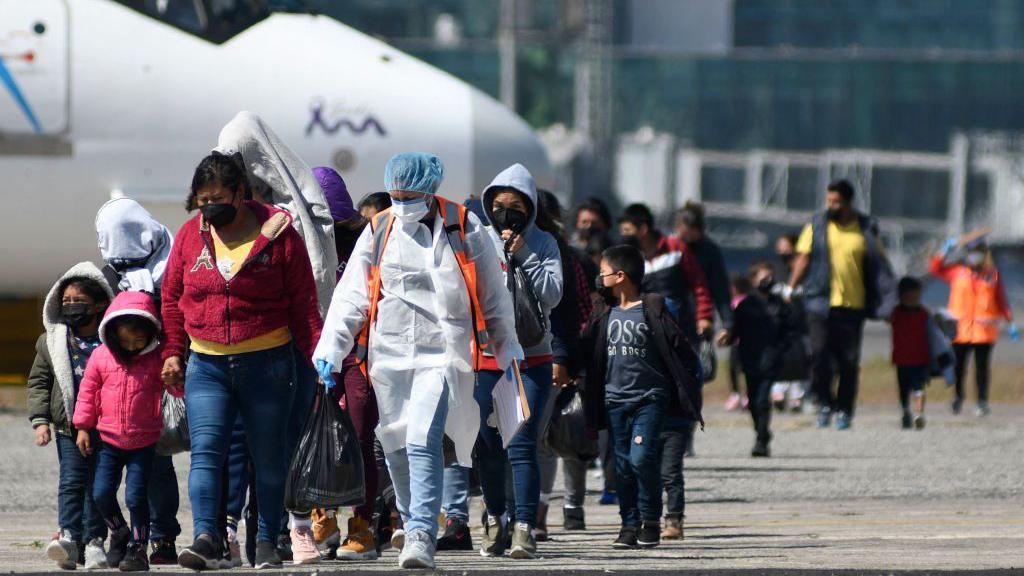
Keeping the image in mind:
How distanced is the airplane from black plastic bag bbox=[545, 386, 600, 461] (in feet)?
15.2

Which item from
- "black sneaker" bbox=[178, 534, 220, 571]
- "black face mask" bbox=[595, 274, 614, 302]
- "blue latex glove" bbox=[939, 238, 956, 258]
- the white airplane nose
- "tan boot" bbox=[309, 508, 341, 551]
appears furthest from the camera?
"blue latex glove" bbox=[939, 238, 956, 258]

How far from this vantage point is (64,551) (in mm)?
7402

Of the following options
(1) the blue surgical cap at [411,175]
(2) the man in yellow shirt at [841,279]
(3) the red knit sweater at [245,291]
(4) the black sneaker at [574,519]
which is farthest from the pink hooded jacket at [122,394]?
(2) the man in yellow shirt at [841,279]

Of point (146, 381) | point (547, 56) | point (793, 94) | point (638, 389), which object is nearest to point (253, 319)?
point (146, 381)

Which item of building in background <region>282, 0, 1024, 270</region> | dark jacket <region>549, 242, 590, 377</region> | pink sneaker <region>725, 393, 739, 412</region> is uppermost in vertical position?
building in background <region>282, 0, 1024, 270</region>

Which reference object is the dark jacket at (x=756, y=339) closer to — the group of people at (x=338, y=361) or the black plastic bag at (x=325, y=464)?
the group of people at (x=338, y=361)

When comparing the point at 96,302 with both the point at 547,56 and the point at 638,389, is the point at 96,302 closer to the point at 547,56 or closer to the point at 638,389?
the point at 638,389

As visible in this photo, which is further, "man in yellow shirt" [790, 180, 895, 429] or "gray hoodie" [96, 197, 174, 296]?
"man in yellow shirt" [790, 180, 895, 429]

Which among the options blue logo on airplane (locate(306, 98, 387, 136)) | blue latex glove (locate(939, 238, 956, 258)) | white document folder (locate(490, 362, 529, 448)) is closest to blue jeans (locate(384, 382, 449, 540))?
white document folder (locate(490, 362, 529, 448))

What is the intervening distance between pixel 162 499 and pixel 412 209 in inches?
62.5

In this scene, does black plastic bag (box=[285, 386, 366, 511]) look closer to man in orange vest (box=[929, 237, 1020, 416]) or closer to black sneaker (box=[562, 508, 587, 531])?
black sneaker (box=[562, 508, 587, 531])

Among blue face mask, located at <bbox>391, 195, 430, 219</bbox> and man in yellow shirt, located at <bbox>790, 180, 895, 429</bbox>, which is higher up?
blue face mask, located at <bbox>391, 195, 430, 219</bbox>

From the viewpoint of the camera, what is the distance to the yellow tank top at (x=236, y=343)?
7.05m

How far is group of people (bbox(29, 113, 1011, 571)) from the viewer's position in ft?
23.4
